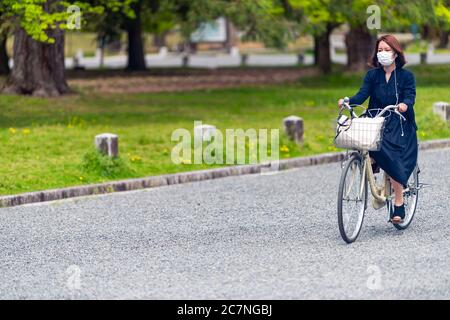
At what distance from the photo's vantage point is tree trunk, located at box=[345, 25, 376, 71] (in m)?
36.6

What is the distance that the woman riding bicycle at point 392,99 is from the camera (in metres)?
10.7

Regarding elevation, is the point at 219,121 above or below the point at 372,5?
below

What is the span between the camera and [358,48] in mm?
36812

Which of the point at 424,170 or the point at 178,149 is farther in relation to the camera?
the point at 178,149

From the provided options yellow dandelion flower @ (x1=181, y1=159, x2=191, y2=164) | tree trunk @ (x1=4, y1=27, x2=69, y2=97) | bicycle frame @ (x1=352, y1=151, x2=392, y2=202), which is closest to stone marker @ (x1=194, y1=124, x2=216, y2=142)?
yellow dandelion flower @ (x1=181, y1=159, x2=191, y2=164)

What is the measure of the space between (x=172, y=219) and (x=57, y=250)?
6.60ft

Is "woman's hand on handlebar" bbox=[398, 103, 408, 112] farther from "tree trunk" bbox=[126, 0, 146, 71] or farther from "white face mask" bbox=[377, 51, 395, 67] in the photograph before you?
"tree trunk" bbox=[126, 0, 146, 71]

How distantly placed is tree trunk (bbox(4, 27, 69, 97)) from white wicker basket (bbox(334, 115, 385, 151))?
1649 centimetres

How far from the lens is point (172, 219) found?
12.4 meters

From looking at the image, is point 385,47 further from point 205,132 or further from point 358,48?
point 358,48

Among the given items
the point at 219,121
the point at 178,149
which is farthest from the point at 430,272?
the point at 219,121

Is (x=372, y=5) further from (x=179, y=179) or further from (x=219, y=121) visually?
(x=179, y=179)

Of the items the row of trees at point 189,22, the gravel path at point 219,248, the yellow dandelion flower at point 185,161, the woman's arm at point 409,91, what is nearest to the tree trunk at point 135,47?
the row of trees at point 189,22
